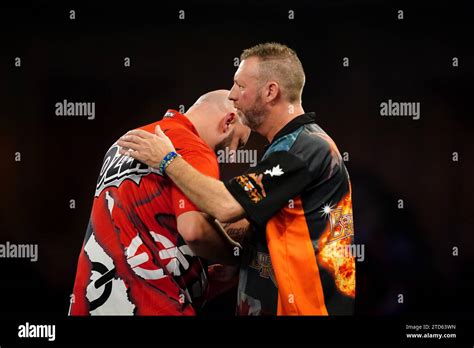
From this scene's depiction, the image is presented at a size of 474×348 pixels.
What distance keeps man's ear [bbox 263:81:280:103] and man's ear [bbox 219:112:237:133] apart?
275 mm

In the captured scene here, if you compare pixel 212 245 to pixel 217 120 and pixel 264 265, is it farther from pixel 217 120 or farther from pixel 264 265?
pixel 217 120

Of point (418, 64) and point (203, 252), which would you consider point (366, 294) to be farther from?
point (203, 252)

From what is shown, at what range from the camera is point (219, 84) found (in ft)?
14.3

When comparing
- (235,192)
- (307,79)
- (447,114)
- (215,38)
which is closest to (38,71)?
(215,38)

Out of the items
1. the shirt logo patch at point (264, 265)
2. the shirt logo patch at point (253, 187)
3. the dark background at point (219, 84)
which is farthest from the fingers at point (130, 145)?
the dark background at point (219, 84)

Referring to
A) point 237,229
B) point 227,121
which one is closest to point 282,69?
point 227,121

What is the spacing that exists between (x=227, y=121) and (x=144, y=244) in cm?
68

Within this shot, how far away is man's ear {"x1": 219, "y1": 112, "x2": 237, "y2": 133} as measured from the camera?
278 centimetres

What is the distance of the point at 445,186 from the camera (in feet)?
15.1

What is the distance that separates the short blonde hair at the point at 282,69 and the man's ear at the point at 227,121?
0.94 ft

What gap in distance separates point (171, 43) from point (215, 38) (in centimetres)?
32

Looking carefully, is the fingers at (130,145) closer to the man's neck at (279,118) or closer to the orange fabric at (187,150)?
the orange fabric at (187,150)

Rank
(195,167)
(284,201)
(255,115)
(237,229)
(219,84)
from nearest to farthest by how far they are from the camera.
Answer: (284,201)
(195,167)
(255,115)
(237,229)
(219,84)

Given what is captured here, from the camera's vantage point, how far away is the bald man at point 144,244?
2.47 metres
